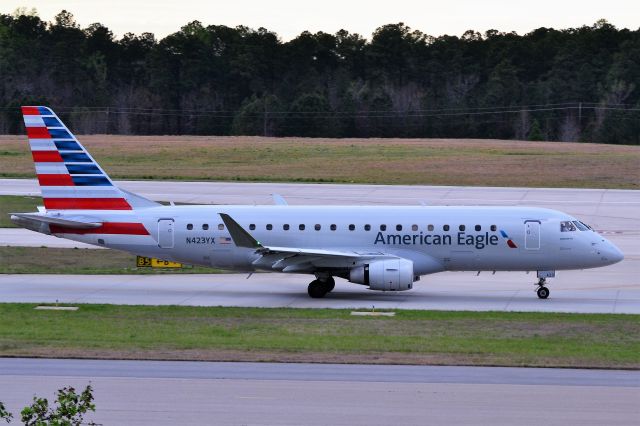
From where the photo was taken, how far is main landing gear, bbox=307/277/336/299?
117 feet

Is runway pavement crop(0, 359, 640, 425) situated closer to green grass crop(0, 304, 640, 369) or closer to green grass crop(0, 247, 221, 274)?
green grass crop(0, 304, 640, 369)

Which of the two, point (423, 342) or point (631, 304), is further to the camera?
point (631, 304)

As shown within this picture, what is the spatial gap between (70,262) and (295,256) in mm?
12361

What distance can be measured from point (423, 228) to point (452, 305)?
9.38 feet

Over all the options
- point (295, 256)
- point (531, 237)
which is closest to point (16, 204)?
point (295, 256)

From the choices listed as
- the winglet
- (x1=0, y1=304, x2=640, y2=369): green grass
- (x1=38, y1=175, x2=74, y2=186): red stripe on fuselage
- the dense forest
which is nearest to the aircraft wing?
the winglet

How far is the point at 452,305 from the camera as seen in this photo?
33.9m

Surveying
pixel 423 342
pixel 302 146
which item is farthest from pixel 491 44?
pixel 423 342

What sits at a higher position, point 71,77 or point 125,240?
point 71,77

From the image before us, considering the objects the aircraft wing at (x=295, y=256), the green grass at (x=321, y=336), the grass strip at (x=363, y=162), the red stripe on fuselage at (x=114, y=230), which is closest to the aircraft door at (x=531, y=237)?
the aircraft wing at (x=295, y=256)

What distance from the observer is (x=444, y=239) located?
35.4 metres

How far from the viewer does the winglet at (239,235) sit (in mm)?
34156

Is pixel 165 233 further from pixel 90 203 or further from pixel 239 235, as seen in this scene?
pixel 239 235

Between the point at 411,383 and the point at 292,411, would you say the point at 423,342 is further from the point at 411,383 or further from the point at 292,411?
the point at 292,411
